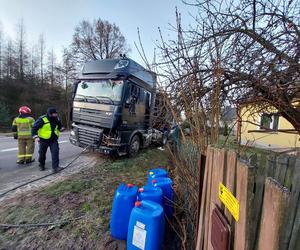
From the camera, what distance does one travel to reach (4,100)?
22.7 meters

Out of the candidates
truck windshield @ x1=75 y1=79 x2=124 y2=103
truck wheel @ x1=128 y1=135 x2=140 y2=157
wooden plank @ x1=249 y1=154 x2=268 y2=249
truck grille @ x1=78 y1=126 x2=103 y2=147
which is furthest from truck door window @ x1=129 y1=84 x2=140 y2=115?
wooden plank @ x1=249 y1=154 x2=268 y2=249

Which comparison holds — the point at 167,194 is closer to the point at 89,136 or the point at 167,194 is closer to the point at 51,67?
the point at 89,136

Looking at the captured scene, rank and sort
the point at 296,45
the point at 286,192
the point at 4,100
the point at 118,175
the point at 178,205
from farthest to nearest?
the point at 4,100
the point at 118,175
the point at 296,45
the point at 178,205
the point at 286,192

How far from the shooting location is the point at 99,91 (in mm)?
6879

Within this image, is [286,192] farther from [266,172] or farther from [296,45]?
[296,45]

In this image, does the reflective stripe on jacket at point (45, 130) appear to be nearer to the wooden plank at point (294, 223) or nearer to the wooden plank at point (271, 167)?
the wooden plank at point (271, 167)

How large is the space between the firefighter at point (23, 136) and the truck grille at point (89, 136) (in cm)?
146

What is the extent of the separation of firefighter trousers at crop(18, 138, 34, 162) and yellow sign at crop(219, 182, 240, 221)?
6.27 metres

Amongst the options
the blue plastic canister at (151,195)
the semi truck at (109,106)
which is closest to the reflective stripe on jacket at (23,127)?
the semi truck at (109,106)

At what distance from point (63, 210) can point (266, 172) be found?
120 inches

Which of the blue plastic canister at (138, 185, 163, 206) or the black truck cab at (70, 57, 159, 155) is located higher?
the black truck cab at (70, 57, 159, 155)

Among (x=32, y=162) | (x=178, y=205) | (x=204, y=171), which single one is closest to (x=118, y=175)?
(x=178, y=205)

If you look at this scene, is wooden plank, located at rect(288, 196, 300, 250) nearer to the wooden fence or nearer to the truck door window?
the wooden fence

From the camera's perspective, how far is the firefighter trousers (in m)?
6.08
